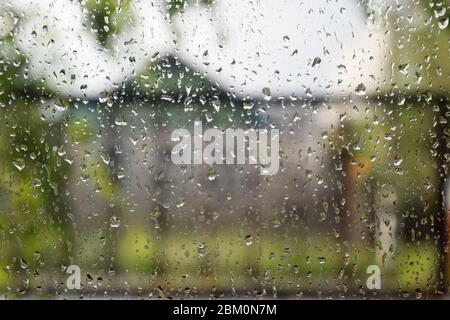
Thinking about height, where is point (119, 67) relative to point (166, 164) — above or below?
above

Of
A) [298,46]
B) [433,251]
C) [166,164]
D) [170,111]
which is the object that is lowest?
[433,251]

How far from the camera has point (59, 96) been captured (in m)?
0.80

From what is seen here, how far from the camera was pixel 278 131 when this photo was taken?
31.6 inches

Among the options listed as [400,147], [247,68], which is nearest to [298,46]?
[247,68]

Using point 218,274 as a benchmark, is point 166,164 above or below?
above

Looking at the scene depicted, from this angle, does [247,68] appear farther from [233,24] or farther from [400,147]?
[400,147]

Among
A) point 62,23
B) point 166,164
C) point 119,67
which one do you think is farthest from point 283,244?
point 62,23

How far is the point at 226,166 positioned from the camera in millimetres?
802

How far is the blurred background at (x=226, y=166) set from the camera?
0.79 m

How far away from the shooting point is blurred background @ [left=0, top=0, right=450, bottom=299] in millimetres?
787
